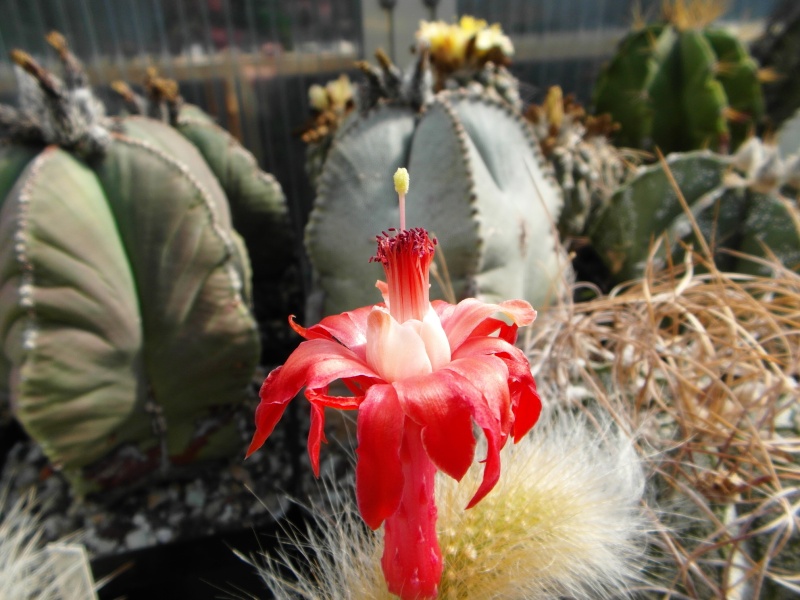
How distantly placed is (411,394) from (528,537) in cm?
20

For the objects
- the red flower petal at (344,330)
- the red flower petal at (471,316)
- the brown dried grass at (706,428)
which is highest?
the red flower petal at (471,316)

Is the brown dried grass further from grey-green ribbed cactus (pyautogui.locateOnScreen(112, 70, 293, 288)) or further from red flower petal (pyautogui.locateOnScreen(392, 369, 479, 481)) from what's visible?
grey-green ribbed cactus (pyautogui.locateOnScreen(112, 70, 293, 288))

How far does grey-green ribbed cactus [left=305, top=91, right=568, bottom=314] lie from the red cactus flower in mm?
366

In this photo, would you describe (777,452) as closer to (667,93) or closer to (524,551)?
(524,551)

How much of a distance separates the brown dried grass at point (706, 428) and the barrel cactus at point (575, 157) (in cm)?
33

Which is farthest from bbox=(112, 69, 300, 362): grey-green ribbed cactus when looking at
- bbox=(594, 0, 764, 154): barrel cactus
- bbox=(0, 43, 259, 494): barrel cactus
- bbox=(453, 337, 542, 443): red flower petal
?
bbox=(453, 337, 542, 443): red flower petal

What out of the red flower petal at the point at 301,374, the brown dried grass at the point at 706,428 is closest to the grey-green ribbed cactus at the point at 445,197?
the brown dried grass at the point at 706,428

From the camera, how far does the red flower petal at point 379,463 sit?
1.06ft

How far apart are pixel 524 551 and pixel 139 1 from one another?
1280mm

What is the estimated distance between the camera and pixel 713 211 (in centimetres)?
96

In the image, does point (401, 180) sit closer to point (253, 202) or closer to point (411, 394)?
point (411, 394)

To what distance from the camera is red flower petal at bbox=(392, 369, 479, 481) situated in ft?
1.05

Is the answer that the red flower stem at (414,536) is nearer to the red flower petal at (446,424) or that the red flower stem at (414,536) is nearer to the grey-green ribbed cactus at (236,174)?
the red flower petal at (446,424)

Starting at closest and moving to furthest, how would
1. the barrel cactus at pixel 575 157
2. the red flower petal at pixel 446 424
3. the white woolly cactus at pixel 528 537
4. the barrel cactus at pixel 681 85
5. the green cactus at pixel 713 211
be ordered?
1. the red flower petal at pixel 446 424
2. the white woolly cactus at pixel 528 537
3. the green cactus at pixel 713 211
4. the barrel cactus at pixel 575 157
5. the barrel cactus at pixel 681 85
